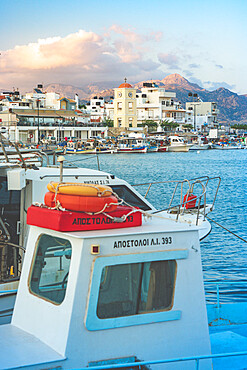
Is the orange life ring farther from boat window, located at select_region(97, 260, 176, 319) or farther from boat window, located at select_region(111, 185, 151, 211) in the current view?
boat window, located at select_region(111, 185, 151, 211)

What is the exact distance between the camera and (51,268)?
586 centimetres

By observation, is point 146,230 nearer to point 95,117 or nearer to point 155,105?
point 95,117

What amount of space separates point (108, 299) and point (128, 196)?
7440 mm

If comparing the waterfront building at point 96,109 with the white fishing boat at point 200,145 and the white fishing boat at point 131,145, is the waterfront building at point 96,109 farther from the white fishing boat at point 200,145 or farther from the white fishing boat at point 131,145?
the white fishing boat at point 131,145

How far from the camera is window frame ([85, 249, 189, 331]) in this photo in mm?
5215

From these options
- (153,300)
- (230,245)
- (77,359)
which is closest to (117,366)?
(77,359)

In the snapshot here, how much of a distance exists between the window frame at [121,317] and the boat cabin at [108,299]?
0.01 meters

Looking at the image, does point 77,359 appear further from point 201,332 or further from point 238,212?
point 238,212

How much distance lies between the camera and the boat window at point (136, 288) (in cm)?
535

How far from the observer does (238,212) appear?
33250 mm

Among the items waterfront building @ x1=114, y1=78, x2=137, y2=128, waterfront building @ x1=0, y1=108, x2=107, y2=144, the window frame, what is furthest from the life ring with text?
waterfront building @ x1=114, y1=78, x2=137, y2=128

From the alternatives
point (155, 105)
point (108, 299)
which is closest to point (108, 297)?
point (108, 299)

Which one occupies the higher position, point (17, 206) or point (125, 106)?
point (125, 106)

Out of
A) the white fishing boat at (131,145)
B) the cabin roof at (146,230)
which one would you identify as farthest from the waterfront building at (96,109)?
the cabin roof at (146,230)
